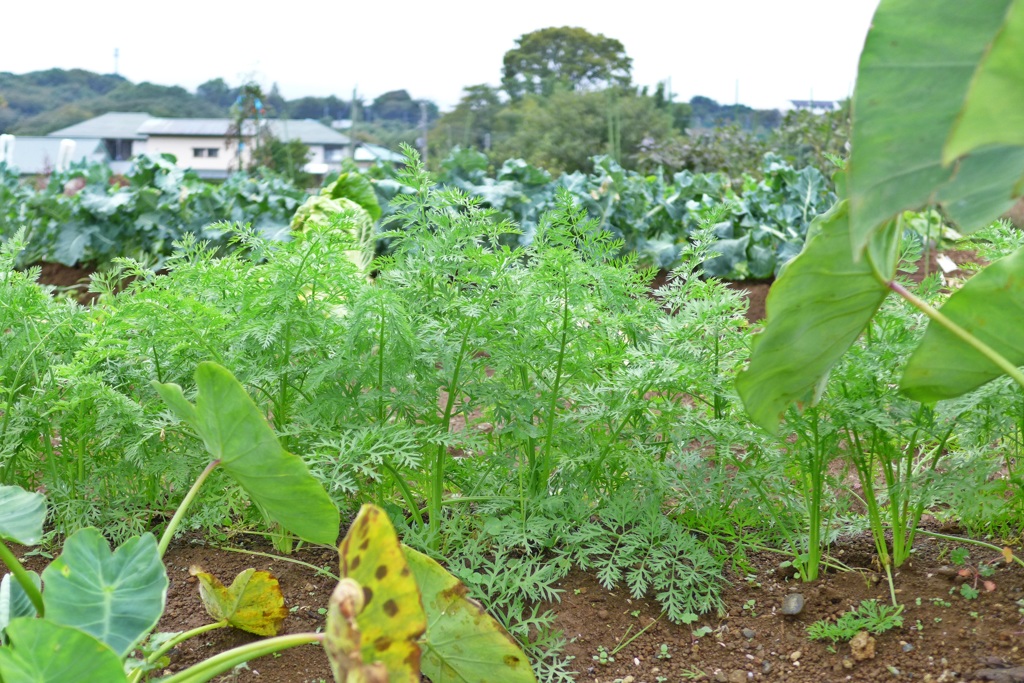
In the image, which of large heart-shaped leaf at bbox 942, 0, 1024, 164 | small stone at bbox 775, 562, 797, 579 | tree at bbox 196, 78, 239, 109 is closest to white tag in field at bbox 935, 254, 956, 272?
small stone at bbox 775, 562, 797, 579

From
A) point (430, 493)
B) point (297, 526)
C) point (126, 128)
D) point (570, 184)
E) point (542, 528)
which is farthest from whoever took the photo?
point (126, 128)

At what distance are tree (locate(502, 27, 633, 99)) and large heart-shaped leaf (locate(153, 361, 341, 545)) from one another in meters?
31.1

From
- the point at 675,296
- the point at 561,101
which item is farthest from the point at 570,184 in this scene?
the point at 561,101

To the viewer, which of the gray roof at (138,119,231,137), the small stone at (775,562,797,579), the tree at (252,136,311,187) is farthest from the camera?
the gray roof at (138,119,231,137)

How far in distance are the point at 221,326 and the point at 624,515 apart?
905 mm

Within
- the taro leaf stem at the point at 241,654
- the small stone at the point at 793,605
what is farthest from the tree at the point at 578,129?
the taro leaf stem at the point at 241,654

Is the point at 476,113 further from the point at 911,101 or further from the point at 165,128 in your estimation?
the point at 911,101

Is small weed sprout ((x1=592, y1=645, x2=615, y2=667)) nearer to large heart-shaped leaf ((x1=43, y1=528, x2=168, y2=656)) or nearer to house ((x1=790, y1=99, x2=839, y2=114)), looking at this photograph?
large heart-shaped leaf ((x1=43, y1=528, x2=168, y2=656))

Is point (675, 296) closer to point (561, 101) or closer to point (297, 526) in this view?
point (297, 526)

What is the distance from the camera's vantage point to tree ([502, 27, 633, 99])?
32.3m

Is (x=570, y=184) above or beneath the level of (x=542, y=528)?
above

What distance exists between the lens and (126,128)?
41156 millimetres

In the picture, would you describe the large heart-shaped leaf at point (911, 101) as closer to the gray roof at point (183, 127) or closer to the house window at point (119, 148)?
the gray roof at point (183, 127)

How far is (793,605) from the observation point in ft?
6.01
